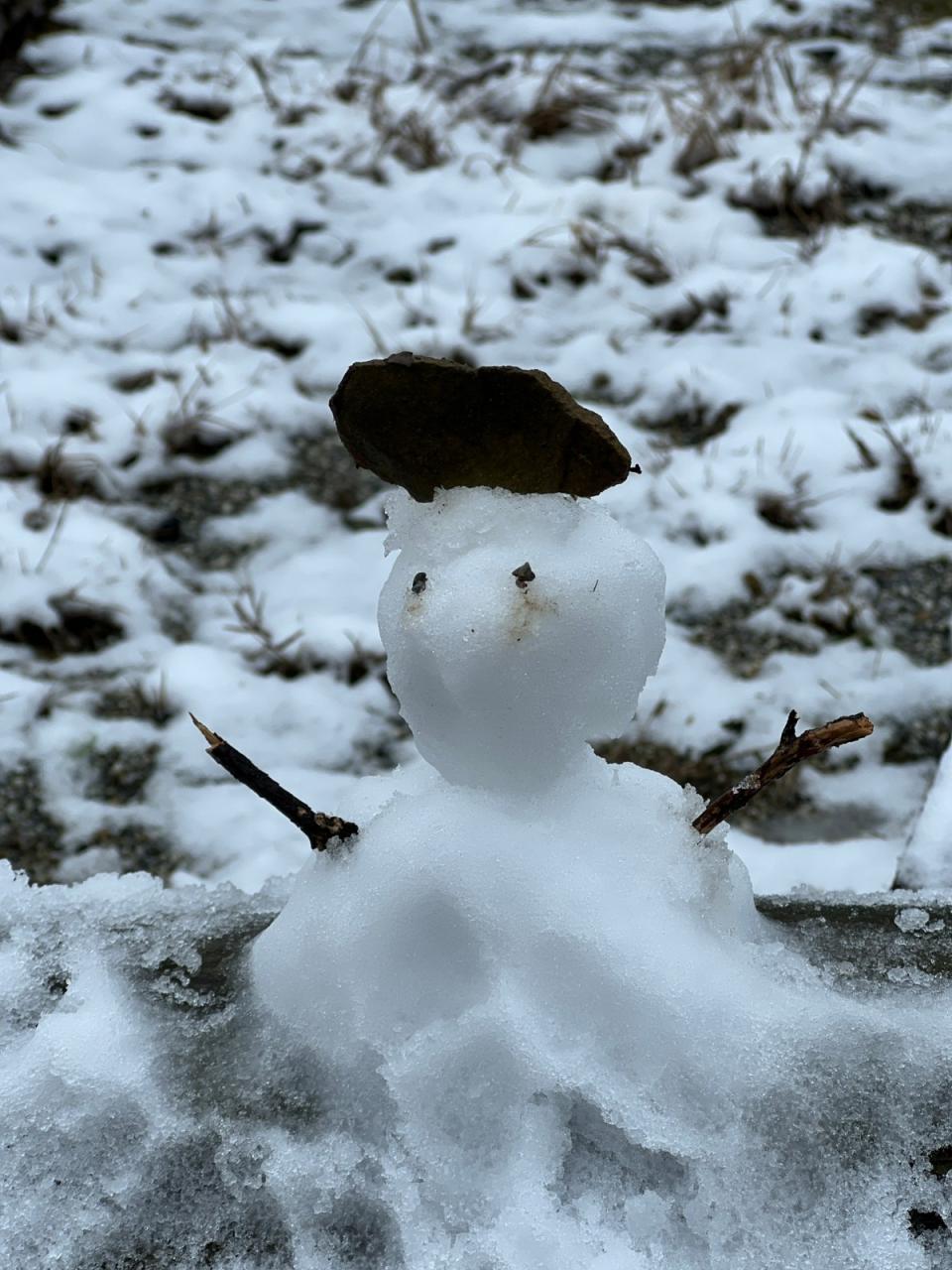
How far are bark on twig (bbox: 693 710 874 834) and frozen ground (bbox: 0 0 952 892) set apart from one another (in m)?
0.28

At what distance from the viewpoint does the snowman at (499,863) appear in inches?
32.2

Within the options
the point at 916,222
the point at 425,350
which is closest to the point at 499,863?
the point at 425,350

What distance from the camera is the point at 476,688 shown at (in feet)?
2.73

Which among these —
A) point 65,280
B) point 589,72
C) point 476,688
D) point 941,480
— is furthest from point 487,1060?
point 589,72

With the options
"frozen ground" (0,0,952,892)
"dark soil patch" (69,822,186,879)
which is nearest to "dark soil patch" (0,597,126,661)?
"frozen ground" (0,0,952,892)

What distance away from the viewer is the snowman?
818 millimetres

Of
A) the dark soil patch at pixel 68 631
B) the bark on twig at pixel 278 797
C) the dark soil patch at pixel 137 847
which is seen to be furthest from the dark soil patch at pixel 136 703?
the bark on twig at pixel 278 797

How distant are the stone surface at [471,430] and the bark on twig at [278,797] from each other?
0.74ft

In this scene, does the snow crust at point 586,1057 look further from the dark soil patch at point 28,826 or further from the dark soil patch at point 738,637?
the dark soil patch at point 738,637

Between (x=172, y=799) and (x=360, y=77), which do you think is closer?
(x=172, y=799)

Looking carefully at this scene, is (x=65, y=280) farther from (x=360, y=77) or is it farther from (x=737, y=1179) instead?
(x=737, y=1179)

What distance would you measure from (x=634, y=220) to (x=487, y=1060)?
2.85 metres

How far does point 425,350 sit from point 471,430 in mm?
2053

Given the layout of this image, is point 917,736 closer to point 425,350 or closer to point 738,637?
point 738,637
